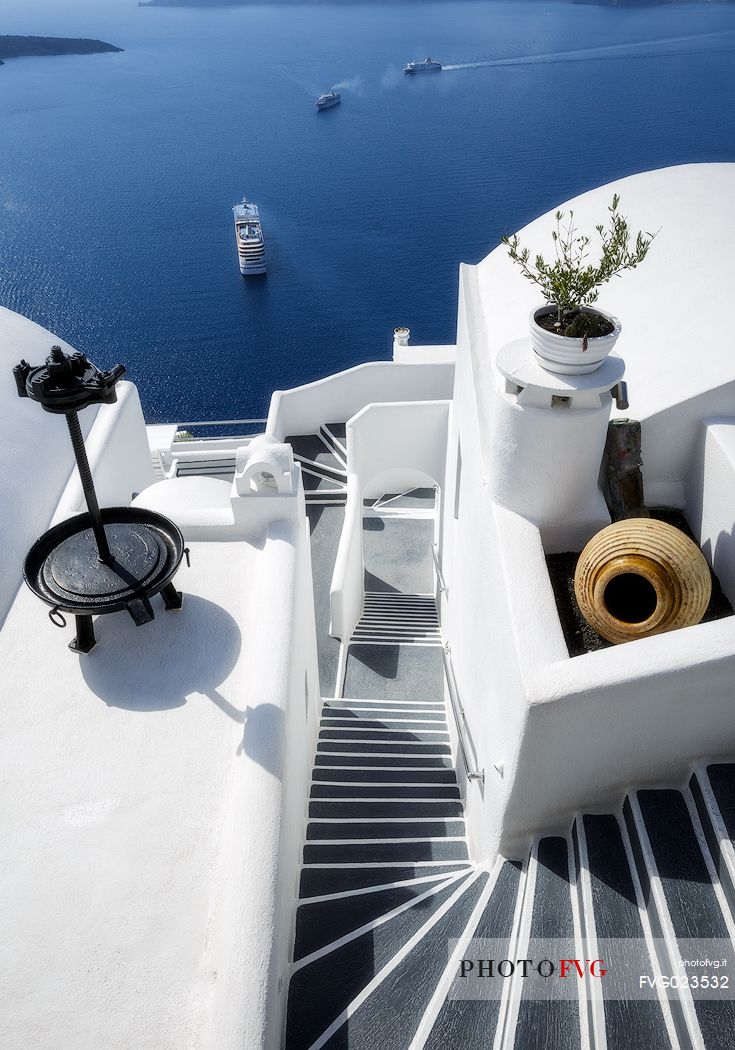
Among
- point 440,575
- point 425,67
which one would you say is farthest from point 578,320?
point 425,67

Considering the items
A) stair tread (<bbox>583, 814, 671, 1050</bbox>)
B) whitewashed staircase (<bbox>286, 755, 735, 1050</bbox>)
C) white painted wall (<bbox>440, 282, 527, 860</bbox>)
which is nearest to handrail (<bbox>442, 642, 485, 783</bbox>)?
white painted wall (<bbox>440, 282, 527, 860</bbox>)

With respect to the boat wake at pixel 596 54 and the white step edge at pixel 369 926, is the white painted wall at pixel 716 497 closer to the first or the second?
the white step edge at pixel 369 926

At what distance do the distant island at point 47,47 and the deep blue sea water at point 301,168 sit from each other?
4.51 m

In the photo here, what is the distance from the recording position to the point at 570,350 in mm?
6328

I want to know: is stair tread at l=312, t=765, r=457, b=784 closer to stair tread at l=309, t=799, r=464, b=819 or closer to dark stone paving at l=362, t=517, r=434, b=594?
stair tread at l=309, t=799, r=464, b=819

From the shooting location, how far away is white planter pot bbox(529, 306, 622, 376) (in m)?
6.31

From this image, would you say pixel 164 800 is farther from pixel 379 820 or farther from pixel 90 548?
pixel 379 820

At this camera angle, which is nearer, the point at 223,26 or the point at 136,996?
the point at 136,996

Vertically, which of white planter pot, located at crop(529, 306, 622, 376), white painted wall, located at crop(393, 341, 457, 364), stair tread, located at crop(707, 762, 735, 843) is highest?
white planter pot, located at crop(529, 306, 622, 376)

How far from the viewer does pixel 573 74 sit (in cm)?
9006


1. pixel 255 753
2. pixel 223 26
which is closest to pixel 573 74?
pixel 223 26

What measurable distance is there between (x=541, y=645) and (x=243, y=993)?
10.6 ft

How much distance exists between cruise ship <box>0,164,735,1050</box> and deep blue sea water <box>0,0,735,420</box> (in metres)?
30.7

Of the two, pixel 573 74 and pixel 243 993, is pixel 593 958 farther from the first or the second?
pixel 573 74
